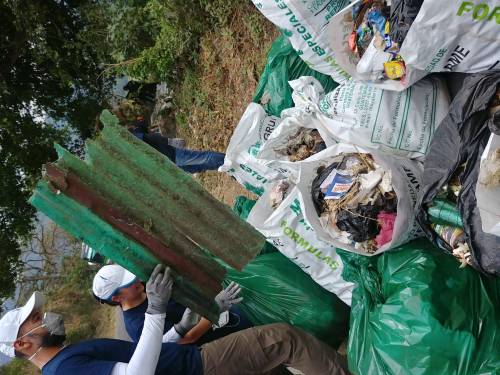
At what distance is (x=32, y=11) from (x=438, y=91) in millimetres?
6084

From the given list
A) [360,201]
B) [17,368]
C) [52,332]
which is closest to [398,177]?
[360,201]

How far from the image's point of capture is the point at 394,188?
1.74 metres

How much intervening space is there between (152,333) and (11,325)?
0.70 m

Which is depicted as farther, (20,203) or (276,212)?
(20,203)

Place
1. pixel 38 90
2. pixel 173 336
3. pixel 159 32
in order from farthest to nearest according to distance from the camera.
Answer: pixel 38 90
pixel 159 32
pixel 173 336

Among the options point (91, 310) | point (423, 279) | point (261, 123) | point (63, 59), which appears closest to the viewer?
point (423, 279)

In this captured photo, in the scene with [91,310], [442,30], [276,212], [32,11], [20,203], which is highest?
[32,11]

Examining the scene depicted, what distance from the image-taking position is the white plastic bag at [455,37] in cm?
144

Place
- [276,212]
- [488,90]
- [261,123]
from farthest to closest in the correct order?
1. [261,123]
2. [276,212]
3. [488,90]

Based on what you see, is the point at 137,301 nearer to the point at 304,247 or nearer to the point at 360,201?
the point at 304,247

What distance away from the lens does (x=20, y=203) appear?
6586 mm

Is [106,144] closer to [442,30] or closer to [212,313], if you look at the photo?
[212,313]

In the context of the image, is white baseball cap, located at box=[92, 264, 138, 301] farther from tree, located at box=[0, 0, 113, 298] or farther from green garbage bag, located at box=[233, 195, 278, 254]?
tree, located at box=[0, 0, 113, 298]

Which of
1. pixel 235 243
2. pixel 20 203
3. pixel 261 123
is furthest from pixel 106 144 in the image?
pixel 20 203
